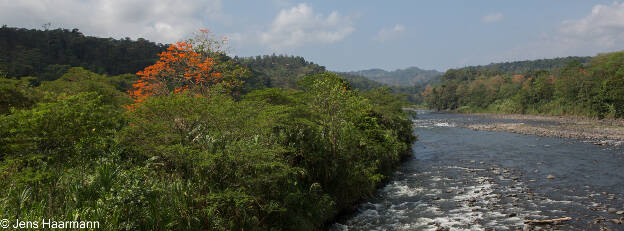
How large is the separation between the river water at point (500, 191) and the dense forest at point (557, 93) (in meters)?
26.8

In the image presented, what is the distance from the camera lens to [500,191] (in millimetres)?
13180

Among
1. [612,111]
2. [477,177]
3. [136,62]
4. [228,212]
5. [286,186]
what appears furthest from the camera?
[136,62]

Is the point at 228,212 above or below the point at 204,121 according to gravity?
below

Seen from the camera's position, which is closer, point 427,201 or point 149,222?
point 149,222

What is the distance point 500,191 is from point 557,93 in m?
52.8

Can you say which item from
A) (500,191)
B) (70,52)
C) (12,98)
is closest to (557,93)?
(500,191)

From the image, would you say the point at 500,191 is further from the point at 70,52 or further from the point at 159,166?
the point at 70,52

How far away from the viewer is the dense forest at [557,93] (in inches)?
1652

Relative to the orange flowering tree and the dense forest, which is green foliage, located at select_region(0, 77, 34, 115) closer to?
the orange flowering tree

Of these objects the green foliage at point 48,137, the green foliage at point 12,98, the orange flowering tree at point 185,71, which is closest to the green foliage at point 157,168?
the green foliage at point 48,137

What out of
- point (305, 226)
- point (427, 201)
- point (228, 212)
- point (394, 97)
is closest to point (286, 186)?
point (305, 226)

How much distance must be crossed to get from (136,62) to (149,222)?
177ft

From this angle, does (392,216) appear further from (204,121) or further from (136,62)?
(136,62)

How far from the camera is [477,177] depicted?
15.6m
